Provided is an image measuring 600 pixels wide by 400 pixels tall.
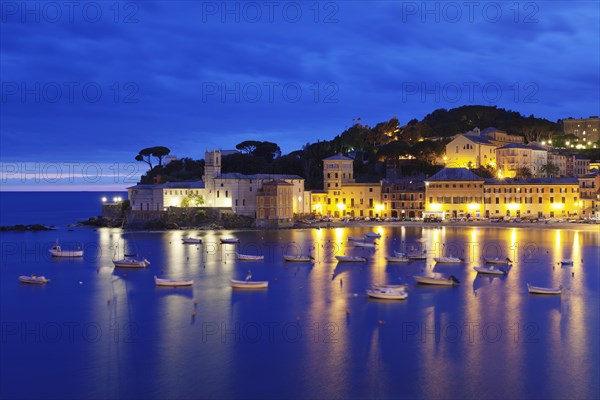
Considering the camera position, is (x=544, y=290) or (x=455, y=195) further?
(x=455, y=195)

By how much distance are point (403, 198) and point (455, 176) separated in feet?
18.3

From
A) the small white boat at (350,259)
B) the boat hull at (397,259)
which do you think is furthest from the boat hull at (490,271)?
the small white boat at (350,259)

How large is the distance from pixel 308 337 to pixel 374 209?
4334 centimetres

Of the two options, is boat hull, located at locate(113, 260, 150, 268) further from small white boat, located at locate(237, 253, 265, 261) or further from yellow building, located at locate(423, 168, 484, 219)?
yellow building, located at locate(423, 168, 484, 219)

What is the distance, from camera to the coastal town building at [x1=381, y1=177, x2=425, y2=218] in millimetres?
62188

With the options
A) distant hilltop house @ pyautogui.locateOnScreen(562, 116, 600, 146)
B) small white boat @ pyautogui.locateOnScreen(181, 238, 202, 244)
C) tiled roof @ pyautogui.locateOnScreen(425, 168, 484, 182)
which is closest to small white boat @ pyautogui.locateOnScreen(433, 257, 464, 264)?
small white boat @ pyautogui.locateOnScreen(181, 238, 202, 244)

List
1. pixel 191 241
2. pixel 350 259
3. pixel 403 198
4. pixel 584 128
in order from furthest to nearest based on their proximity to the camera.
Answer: pixel 584 128 → pixel 403 198 → pixel 191 241 → pixel 350 259

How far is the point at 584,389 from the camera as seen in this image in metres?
16.4

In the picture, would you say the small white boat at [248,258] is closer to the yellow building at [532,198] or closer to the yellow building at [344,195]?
the yellow building at [344,195]

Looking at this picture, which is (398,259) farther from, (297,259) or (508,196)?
(508,196)

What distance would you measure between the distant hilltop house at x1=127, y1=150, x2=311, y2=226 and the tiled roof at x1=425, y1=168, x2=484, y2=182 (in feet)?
44.9

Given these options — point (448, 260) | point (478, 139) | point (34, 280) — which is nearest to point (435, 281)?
point (448, 260)

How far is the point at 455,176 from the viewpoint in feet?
199

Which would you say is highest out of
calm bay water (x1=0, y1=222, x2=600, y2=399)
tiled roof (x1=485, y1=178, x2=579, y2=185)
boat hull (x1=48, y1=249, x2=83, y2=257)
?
tiled roof (x1=485, y1=178, x2=579, y2=185)
